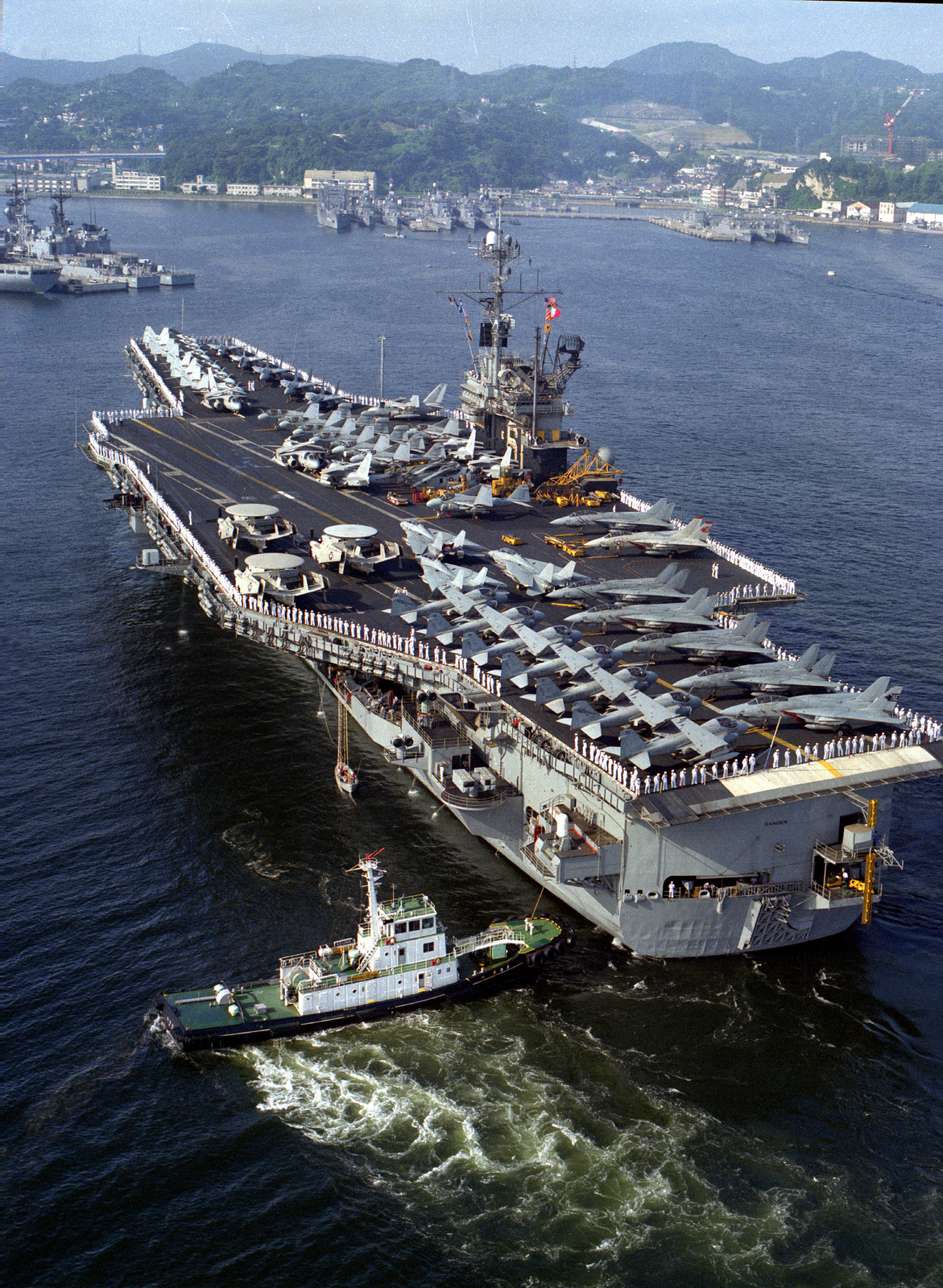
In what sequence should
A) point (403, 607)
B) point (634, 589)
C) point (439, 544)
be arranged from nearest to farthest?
point (403, 607)
point (634, 589)
point (439, 544)

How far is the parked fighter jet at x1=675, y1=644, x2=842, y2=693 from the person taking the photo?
49.6 metres

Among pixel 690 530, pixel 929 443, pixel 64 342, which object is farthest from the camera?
pixel 64 342

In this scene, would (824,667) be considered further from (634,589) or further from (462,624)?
(462,624)

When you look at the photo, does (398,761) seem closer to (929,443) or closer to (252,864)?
(252,864)

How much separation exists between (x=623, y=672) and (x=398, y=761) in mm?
9845

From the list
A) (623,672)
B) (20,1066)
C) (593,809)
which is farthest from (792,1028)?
(20,1066)

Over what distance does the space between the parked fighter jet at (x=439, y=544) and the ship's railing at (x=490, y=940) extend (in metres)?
25.4

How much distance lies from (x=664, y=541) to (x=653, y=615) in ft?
39.3

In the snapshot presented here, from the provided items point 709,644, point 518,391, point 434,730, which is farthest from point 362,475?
point 709,644

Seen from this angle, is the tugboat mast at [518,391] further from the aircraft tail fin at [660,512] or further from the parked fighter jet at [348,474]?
the aircraft tail fin at [660,512]

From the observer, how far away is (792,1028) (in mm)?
→ 40938

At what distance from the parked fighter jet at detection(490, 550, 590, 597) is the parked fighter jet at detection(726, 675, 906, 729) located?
44.2ft

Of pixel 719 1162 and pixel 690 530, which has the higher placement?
pixel 690 530

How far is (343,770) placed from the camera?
53812mm
